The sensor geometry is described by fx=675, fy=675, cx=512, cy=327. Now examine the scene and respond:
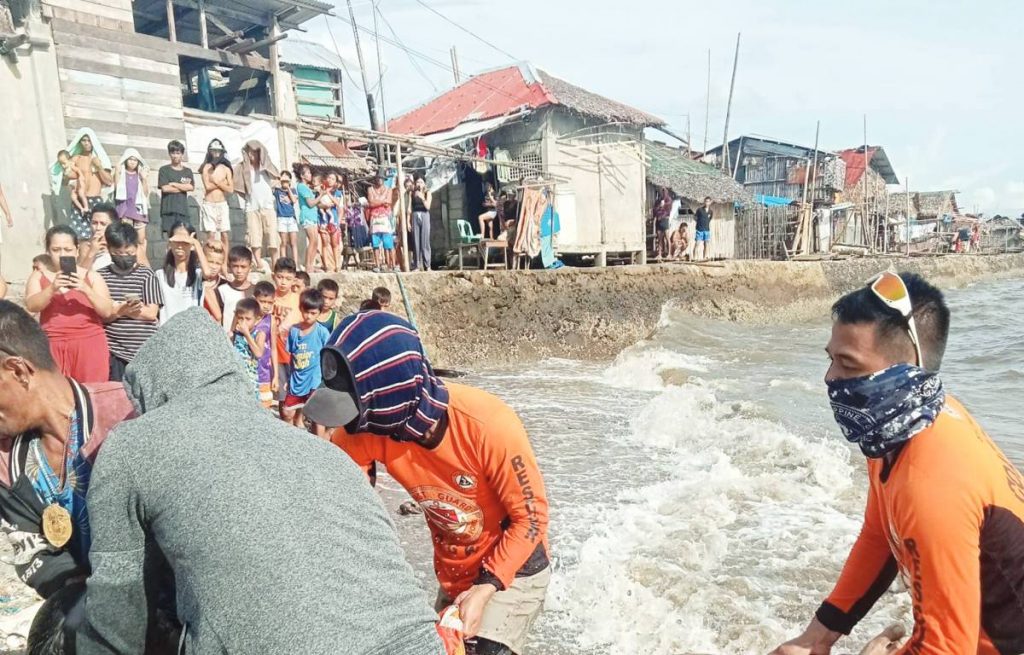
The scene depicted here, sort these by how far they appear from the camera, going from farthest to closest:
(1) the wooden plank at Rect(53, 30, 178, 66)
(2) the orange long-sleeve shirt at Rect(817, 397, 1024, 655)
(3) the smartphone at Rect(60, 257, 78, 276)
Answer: (1) the wooden plank at Rect(53, 30, 178, 66) < (3) the smartphone at Rect(60, 257, 78, 276) < (2) the orange long-sleeve shirt at Rect(817, 397, 1024, 655)

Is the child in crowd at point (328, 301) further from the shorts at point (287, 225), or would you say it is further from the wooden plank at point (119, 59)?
the wooden plank at point (119, 59)

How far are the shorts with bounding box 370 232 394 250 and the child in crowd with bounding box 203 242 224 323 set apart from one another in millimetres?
5173

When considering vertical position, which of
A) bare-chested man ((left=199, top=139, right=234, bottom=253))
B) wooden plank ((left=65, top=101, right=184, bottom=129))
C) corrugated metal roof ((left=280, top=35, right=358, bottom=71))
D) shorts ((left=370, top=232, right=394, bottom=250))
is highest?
corrugated metal roof ((left=280, top=35, right=358, bottom=71))

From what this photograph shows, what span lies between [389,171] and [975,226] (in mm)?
41442

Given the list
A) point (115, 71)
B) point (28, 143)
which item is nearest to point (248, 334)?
point (28, 143)

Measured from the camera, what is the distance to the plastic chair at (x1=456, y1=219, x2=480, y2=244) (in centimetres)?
1456

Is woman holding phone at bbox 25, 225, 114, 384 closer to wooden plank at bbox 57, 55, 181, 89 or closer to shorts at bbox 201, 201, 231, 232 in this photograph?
shorts at bbox 201, 201, 231, 232

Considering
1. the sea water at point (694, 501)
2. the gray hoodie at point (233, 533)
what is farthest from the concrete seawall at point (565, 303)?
the gray hoodie at point (233, 533)

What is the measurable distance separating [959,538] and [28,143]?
429 inches

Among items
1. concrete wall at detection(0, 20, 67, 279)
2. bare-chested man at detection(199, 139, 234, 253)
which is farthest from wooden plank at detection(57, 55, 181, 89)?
bare-chested man at detection(199, 139, 234, 253)

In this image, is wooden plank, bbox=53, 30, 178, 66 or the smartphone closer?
the smartphone

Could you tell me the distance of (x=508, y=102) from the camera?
17.1 m

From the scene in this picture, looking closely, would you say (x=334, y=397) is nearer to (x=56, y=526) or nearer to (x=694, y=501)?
(x=56, y=526)

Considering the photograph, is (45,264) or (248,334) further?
(248,334)
